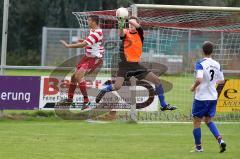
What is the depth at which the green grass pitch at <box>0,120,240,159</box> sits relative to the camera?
1238 cm

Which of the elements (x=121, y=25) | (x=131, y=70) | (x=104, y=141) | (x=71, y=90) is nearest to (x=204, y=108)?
(x=104, y=141)

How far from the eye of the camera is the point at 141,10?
18.1 meters

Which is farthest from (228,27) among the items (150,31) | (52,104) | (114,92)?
(52,104)

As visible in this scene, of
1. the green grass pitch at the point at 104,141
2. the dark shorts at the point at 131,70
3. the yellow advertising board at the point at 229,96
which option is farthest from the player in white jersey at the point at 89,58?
the yellow advertising board at the point at 229,96

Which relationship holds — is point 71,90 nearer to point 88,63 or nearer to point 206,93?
point 88,63

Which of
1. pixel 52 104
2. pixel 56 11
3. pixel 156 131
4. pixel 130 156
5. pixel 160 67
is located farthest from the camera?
pixel 56 11

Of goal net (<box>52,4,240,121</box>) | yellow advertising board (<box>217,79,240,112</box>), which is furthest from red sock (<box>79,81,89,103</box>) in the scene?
yellow advertising board (<box>217,79,240,112</box>)

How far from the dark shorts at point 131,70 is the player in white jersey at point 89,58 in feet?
1.91

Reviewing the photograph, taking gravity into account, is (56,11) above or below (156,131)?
above

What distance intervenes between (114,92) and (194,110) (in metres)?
5.17

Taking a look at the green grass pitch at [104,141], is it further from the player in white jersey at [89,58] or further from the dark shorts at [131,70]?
the dark shorts at [131,70]

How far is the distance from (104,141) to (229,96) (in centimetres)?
533

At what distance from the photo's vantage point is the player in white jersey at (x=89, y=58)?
1702cm

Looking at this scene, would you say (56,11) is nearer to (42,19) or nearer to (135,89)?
(42,19)
